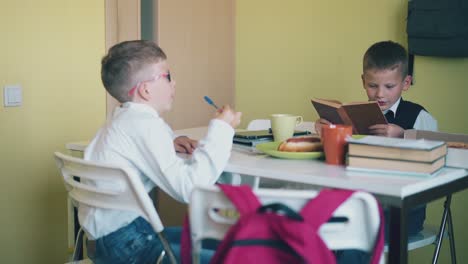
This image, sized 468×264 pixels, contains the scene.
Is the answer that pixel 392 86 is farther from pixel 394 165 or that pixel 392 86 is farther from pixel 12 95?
pixel 12 95

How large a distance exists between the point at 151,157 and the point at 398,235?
68cm

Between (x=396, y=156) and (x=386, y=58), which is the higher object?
(x=386, y=58)

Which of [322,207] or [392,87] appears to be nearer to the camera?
[322,207]

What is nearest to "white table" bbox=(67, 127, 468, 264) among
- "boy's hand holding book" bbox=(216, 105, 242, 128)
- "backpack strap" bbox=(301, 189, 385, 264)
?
"boy's hand holding book" bbox=(216, 105, 242, 128)

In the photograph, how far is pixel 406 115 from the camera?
98.0 inches

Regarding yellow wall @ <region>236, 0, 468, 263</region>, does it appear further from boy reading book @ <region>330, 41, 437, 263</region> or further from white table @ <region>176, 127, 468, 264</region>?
white table @ <region>176, 127, 468, 264</region>

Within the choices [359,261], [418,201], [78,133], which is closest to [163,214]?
[78,133]

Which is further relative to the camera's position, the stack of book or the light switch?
the light switch

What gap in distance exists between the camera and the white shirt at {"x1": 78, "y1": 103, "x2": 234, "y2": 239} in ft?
5.72

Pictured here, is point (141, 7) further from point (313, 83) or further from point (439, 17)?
point (439, 17)

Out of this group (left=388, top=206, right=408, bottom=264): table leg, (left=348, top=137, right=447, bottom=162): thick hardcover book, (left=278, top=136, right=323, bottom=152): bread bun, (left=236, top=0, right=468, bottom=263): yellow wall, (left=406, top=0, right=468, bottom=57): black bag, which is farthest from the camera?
(left=236, top=0, right=468, bottom=263): yellow wall

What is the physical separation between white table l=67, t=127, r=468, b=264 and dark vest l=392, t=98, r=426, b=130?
74cm

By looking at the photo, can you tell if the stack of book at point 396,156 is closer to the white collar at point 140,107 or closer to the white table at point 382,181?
the white table at point 382,181

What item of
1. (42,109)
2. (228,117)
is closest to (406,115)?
(228,117)
